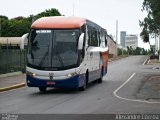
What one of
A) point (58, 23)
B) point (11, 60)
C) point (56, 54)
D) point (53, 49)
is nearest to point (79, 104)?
point (56, 54)

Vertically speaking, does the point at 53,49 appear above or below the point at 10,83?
above

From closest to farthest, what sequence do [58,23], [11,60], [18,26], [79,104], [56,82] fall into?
[79,104], [56,82], [58,23], [11,60], [18,26]

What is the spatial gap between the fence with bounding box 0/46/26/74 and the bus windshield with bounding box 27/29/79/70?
12356 mm

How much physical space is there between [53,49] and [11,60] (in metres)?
15.3

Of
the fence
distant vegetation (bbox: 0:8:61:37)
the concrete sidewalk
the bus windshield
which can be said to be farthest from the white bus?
distant vegetation (bbox: 0:8:61:37)

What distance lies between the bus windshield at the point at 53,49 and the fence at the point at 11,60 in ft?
40.5

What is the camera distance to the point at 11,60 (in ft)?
122

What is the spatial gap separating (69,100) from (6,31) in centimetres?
7621

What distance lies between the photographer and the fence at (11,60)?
3516 centimetres

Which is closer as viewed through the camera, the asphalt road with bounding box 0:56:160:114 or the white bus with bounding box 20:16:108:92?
the asphalt road with bounding box 0:56:160:114

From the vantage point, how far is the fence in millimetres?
35156

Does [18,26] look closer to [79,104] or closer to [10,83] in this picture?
[10,83]

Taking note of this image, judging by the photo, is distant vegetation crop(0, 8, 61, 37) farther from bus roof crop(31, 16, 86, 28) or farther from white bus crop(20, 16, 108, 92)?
white bus crop(20, 16, 108, 92)

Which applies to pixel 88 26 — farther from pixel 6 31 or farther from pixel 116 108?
pixel 6 31
